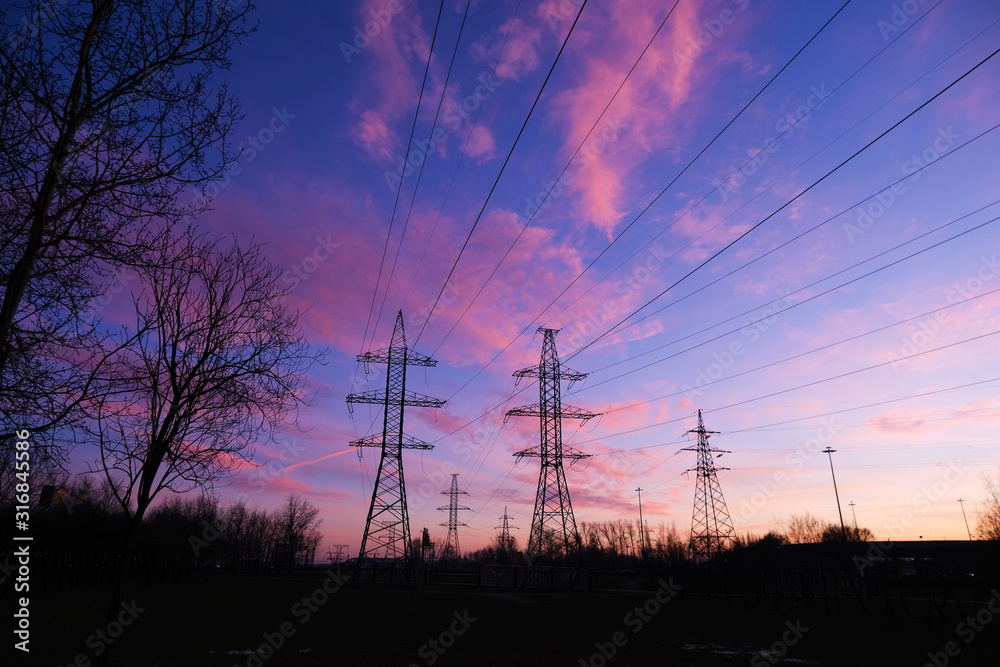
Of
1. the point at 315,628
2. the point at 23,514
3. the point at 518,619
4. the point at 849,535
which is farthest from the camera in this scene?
the point at 849,535

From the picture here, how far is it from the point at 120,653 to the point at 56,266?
13.3 meters

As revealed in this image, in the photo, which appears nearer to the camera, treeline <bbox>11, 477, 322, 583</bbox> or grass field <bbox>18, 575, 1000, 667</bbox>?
grass field <bbox>18, 575, 1000, 667</bbox>

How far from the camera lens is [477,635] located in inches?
784

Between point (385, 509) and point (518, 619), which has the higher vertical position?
point (385, 509)

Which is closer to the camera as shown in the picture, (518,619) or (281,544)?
(518,619)

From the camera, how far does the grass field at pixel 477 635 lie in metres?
14.9

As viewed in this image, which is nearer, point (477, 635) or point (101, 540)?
point (477, 635)

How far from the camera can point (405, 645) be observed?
17.2m

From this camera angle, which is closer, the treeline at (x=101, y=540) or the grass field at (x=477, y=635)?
the grass field at (x=477, y=635)

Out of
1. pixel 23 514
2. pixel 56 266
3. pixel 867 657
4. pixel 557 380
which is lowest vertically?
pixel 867 657

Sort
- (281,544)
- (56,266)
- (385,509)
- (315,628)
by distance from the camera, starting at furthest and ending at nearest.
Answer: (281,544) → (385,509) → (315,628) → (56,266)

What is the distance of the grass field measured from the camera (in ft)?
48.9

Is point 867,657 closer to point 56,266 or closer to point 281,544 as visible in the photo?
point 56,266

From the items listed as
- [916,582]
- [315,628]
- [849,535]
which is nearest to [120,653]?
[315,628]
